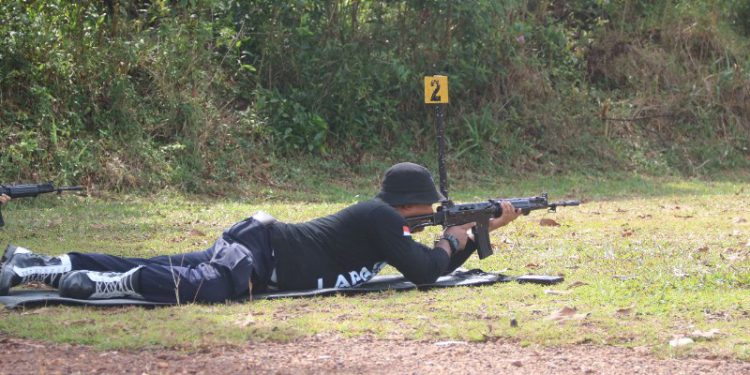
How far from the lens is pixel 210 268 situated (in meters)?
6.77

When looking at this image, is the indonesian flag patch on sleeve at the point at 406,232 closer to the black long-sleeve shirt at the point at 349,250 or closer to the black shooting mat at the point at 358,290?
the black long-sleeve shirt at the point at 349,250

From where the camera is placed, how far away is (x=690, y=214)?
40.5 ft

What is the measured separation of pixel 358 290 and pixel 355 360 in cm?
184

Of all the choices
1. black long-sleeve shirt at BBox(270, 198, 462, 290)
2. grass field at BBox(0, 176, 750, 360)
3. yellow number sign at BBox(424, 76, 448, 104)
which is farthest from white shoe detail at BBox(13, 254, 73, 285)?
yellow number sign at BBox(424, 76, 448, 104)

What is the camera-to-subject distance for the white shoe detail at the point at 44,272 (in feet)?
22.2

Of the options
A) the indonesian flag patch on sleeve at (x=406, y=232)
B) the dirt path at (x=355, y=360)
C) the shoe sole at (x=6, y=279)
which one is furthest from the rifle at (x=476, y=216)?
the shoe sole at (x=6, y=279)

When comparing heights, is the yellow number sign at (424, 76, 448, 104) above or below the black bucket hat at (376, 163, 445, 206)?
above

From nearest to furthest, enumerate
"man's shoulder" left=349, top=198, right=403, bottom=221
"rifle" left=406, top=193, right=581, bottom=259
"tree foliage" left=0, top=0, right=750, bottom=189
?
1. "man's shoulder" left=349, top=198, right=403, bottom=221
2. "rifle" left=406, top=193, right=581, bottom=259
3. "tree foliage" left=0, top=0, right=750, bottom=189

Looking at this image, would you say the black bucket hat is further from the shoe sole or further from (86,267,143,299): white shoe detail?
the shoe sole

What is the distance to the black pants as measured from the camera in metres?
6.62

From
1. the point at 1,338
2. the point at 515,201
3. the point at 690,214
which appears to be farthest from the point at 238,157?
the point at 1,338

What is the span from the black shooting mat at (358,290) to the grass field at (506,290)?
0.10 metres

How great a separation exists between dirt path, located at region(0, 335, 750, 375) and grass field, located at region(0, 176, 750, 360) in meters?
0.15

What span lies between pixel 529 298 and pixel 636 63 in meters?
15.3
